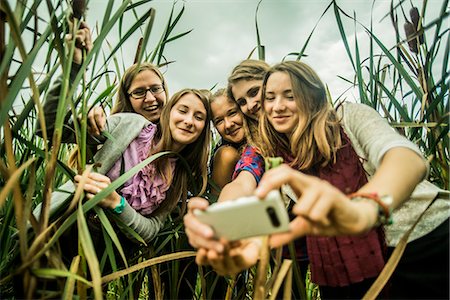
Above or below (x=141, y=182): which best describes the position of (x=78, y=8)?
above

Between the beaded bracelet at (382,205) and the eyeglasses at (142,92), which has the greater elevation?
the eyeglasses at (142,92)

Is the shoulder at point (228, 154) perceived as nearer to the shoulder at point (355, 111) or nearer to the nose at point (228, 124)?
the nose at point (228, 124)

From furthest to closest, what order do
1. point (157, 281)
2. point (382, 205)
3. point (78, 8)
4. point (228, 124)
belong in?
point (228, 124) < point (157, 281) < point (78, 8) < point (382, 205)

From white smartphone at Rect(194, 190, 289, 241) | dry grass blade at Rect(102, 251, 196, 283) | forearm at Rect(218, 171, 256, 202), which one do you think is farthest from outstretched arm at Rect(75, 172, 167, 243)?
white smartphone at Rect(194, 190, 289, 241)

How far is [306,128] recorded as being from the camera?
0.94 meters

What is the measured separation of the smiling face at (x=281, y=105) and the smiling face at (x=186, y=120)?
1.20 feet

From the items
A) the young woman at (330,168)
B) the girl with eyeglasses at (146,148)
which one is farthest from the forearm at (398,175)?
the girl with eyeglasses at (146,148)

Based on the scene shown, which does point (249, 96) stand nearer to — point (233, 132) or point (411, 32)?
point (233, 132)

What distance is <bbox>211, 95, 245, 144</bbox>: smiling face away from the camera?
4.60 feet

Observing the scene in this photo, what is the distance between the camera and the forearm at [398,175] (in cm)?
56

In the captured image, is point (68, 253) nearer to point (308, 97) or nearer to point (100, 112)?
point (100, 112)

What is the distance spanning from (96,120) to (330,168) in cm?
60

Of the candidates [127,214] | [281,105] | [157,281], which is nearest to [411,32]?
[281,105]

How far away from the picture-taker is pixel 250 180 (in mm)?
933
